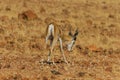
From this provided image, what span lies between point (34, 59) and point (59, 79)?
3427 millimetres

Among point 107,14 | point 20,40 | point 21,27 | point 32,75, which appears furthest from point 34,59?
point 107,14

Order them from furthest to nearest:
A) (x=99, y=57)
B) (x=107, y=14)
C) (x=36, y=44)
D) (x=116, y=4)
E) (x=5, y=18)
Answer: (x=116, y=4) < (x=107, y=14) < (x=5, y=18) < (x=36, y=44) < (x=99, y=57)

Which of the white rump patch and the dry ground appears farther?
the white rump patch

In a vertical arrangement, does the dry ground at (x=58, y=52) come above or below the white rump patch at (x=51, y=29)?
below

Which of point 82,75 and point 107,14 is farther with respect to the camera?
point 107,14

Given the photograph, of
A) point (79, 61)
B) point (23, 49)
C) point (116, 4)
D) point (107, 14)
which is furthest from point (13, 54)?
point (116, 4)

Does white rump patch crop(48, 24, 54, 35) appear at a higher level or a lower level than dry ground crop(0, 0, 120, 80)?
higher

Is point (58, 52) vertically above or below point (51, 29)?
below

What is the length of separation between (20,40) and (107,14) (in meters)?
20.8

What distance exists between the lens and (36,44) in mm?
20219

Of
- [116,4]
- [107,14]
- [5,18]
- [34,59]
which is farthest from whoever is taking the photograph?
[116,4]

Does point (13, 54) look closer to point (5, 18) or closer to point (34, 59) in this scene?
point (34, 59)

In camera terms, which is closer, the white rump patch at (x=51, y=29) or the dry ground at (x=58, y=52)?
the dry ground at (x=58, y=52)

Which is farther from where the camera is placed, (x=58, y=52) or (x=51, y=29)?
(x=58, y=52)
